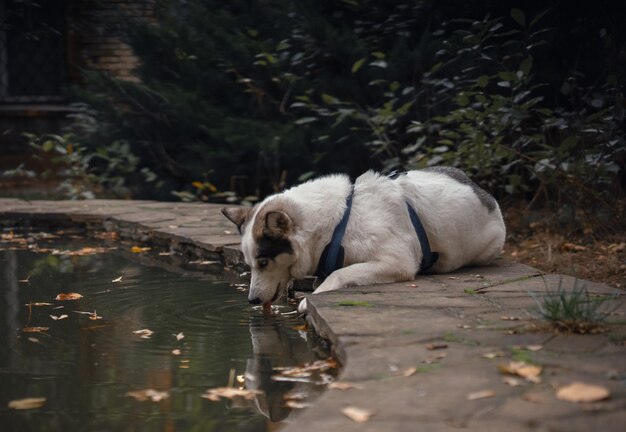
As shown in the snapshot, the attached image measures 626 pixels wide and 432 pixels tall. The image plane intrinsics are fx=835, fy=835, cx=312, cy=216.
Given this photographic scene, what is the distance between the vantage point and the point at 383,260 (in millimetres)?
4723

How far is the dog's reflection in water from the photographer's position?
323 centimetres

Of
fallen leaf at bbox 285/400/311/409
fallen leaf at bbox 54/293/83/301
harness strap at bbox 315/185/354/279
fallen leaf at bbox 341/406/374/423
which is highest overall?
fallen leaf at bbox 341/406/374/423

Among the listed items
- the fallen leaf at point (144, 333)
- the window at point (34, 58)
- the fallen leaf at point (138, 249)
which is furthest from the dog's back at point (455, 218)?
the window at point (34, 58)

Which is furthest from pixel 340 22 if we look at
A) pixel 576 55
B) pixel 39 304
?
pixel 39 304

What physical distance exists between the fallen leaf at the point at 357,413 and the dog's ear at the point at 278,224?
2.09 m

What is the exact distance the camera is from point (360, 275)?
4660 mm

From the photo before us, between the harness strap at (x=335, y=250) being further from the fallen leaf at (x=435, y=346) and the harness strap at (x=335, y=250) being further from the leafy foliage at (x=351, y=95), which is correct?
the leafy foliage at (x=351, y=95)

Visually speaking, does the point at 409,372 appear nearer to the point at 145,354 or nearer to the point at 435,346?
the point at 435,346

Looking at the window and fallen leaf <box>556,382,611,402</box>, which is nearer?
fallen leaf <box>556,382,611,402</box>

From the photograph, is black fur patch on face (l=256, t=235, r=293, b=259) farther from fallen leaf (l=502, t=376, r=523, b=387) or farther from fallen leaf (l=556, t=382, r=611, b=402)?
fallen leaf (l=556, t=382, r=611, b=402)

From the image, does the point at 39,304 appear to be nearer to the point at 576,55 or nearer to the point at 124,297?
the point at 124,297

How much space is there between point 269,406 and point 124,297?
2.39 metres

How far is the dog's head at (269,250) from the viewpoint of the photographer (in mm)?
4688

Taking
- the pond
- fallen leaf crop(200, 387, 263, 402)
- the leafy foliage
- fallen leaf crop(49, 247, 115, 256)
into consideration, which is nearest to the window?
the leafy foliage
